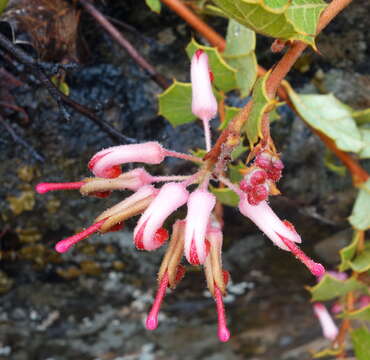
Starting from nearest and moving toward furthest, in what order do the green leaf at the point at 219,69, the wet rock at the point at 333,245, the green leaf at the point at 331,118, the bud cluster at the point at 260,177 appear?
the bud cluster at the point at 260,177, the green leaf at the point at 219,69, the green leaf at the point at 331,118, the wet rock at the point at 333,245

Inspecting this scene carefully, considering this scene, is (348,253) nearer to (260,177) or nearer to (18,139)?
(260,177)

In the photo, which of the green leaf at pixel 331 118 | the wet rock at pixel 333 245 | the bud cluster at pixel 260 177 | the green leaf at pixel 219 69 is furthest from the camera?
the wet rock at pixel 333 245

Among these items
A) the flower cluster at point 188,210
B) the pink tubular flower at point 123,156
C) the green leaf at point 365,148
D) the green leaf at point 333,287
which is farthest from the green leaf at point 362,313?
the pink tubular flower at point 123,156

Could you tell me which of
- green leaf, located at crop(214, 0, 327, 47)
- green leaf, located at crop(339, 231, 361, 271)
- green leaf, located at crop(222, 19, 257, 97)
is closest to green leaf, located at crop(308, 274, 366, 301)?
green leaf, located at crop(339, 231, 361, 271)

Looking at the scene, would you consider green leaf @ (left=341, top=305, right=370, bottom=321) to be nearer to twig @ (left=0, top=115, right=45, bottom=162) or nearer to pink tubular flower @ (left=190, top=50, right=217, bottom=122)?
pink tubular flower @ (left=190, top=50, right=217, bottom=122)

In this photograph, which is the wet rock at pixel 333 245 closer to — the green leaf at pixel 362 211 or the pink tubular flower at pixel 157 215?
the green leaf at pixel 362 211

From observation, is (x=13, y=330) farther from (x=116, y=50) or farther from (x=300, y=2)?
(x=300, y=2)

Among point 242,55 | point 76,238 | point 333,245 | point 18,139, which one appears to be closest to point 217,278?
point 76,238
